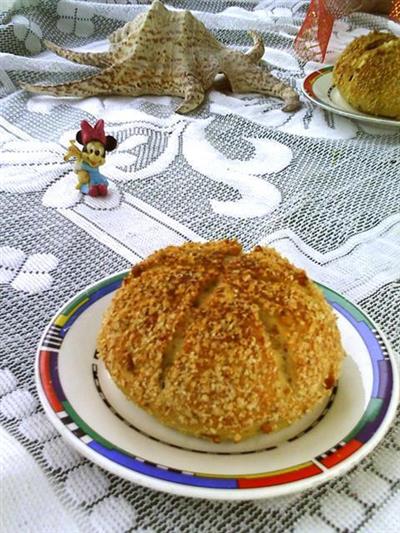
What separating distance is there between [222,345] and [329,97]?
0.76 m

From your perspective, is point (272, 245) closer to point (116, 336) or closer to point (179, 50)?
point (116, 336)

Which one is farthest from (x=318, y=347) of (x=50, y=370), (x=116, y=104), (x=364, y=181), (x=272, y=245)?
(x=116, y=104)

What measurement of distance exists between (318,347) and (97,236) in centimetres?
38

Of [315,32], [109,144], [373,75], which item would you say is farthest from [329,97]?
[109,144]

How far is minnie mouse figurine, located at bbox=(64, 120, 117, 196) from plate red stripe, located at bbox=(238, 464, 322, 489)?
534 mm

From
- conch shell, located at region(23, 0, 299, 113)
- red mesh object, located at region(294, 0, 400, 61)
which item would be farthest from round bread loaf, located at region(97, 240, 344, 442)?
red mesh object, located at region(294, 0, 400, 61)

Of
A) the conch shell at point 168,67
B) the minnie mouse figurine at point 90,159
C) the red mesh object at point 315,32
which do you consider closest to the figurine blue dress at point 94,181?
the minnie mouse figurine at point 90,159

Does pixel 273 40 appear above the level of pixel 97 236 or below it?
above

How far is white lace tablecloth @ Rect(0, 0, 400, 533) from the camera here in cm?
43

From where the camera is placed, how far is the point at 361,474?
0.46 metres

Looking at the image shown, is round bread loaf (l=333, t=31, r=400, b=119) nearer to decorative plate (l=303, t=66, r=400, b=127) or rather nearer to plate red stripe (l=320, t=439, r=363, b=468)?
decorative plate (l=303, t=66, r=400, b=127)

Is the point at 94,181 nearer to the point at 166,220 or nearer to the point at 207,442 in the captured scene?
the point at 166,220

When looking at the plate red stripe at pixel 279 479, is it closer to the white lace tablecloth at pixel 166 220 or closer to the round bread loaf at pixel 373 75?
the white lace tablecloth at pixel 166 220

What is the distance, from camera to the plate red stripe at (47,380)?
0.43 m
